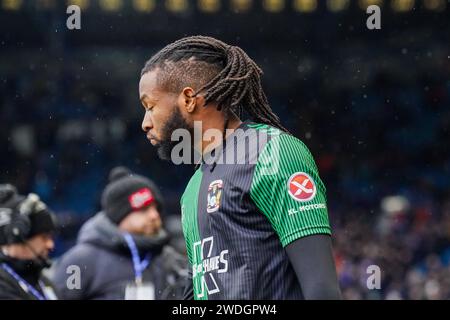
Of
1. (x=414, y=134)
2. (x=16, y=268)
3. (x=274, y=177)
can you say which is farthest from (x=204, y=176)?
(x=414, y=134)

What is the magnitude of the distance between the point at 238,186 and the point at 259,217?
102 mm

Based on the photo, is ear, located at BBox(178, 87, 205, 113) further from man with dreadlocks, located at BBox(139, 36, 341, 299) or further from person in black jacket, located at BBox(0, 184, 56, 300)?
person in black jacket, located at BBox(0, 184, 56, 300)

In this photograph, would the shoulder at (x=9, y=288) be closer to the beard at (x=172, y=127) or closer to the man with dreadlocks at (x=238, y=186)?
the man with dreadlocks at (x=238, y=186)

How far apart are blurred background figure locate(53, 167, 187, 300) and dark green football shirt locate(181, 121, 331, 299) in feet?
8.31

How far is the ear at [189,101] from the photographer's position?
271cm

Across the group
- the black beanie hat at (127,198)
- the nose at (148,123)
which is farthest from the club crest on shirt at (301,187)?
the black beanie hat at (127,198)

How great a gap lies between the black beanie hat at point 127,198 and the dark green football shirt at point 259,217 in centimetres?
313

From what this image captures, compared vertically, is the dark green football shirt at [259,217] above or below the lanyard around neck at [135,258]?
above

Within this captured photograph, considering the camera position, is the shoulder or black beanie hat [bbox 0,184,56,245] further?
black beanie hat [bbox 0,184,56,245]

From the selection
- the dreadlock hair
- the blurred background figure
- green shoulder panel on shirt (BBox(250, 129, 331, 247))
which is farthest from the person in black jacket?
green shoulder panel on shirt (BBox(250, 129, 331, 247))

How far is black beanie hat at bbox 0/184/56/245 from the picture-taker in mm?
4797

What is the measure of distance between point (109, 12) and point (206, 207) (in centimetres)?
1192

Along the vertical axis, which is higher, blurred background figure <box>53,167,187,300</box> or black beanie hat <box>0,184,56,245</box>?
black beanie hat <box>0,184,56,245</box>

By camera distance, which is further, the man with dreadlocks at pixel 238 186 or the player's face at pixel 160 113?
the player's face at pixel 160 113
